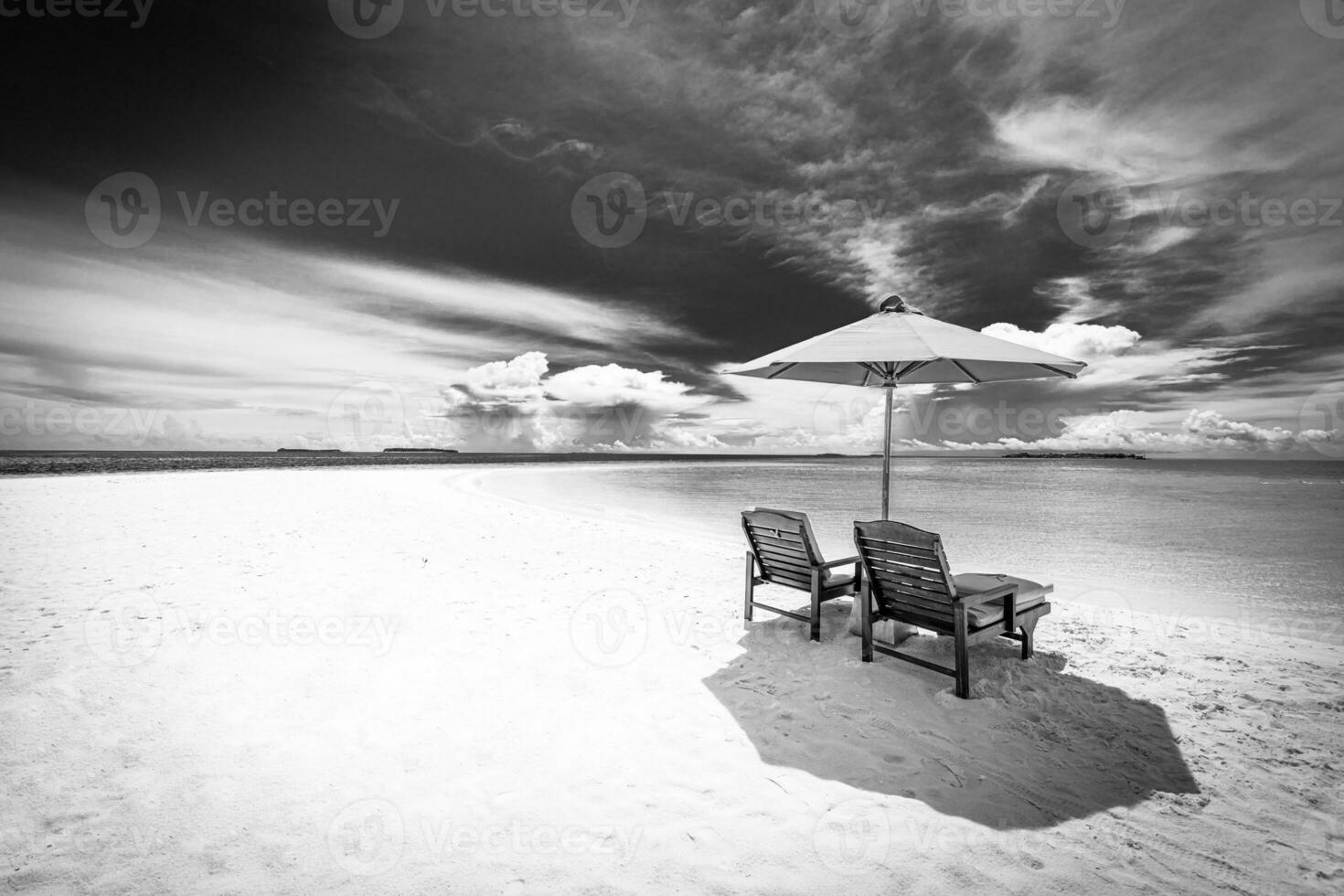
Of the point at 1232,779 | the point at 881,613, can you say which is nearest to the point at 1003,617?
the point at 881,613

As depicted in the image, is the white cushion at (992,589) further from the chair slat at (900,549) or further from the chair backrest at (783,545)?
the chair backrest at (783,545)

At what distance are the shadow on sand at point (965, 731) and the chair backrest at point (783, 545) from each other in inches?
28.8

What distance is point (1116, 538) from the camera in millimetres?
12984

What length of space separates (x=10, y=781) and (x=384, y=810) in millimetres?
1967

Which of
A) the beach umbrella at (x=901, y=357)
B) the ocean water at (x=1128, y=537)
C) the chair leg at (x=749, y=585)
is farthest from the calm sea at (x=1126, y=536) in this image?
the beach umbrella at (x=901, y=357)

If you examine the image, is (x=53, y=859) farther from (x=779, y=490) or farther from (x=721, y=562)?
(x=779, y=490)

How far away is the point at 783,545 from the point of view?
515 centimetres

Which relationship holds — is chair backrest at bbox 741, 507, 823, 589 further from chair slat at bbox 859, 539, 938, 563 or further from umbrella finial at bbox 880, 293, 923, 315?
umbrella finial at bbox 880, 293, 923, 315

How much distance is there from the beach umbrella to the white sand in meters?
2.14

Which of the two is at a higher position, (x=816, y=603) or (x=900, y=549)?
(x=900, y=549)

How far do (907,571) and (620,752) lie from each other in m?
2.41

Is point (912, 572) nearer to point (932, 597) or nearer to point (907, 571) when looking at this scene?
point (907, 571)

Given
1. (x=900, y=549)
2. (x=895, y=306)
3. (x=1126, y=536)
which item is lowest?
(x=1126, y=536)

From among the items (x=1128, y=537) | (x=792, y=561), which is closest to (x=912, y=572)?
(x=792, y=561)
